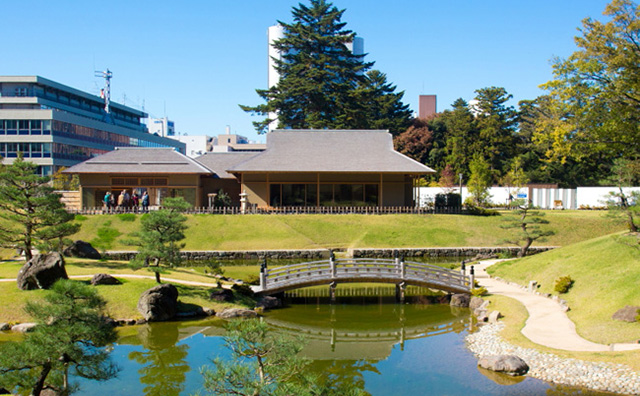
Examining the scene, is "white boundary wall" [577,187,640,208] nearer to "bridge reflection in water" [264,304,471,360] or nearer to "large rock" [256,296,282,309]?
"bridge reflection in water" [264,304,471,360]

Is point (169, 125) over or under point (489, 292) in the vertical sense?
over

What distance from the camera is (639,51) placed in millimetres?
19734

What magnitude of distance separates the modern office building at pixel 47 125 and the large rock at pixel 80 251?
36.0 metres

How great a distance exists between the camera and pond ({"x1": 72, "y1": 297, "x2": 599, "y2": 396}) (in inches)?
527

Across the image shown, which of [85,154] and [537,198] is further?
[85,154]

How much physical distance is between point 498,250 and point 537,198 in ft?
67.1

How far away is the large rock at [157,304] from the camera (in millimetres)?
19078

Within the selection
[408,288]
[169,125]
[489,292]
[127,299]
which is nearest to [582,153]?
[489,292]

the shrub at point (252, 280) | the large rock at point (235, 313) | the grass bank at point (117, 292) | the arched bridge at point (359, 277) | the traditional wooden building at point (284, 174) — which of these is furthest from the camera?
the traditional wooden building at point (284, 174)

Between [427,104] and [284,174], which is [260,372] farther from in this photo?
[427,104]

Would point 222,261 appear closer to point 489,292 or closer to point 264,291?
point 264,291

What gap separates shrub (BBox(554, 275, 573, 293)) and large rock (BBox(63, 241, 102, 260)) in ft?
70.8

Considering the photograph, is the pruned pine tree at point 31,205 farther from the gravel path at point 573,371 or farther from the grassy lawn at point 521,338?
the grassy lawn at point 521,338

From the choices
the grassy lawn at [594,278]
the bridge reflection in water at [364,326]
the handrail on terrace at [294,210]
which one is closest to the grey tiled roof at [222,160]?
the handrail on terrace at [294,210]
